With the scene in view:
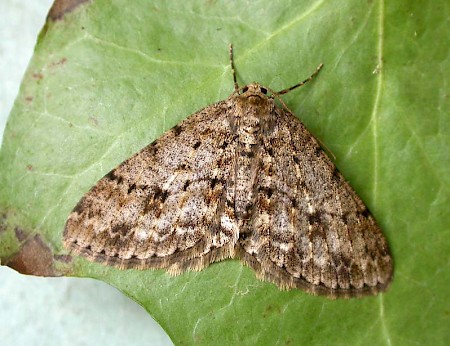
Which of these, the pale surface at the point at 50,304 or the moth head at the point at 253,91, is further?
the pale surface at the point at 50,304

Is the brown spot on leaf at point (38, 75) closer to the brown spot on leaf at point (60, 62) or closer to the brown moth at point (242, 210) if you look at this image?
the brown spot on leaf at point (60, 62)

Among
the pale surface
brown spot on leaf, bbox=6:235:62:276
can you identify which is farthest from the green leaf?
the pale surface

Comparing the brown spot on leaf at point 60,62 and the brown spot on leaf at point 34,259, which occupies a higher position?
the brown spot on leaf at point 60,62

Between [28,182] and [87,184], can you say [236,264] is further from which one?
[28,182]

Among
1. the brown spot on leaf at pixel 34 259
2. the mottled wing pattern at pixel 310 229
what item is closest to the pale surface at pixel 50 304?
the brown spot on leaf at pixel 34 259

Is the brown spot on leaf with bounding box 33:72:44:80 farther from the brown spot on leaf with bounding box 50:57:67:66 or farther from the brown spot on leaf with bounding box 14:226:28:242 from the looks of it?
the brown spot on leaf with bounding box 14:226:28:242

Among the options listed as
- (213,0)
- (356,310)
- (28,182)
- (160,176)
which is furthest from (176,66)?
(356,310)

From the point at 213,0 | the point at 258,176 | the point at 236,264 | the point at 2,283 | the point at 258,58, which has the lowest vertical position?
the point at 2,283
